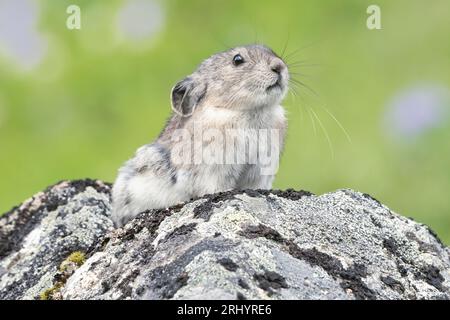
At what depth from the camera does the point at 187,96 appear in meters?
10.4

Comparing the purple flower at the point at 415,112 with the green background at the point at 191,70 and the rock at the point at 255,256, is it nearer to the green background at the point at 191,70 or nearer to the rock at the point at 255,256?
the green background at the point at 191,70

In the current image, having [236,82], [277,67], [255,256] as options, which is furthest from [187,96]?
[255,256]

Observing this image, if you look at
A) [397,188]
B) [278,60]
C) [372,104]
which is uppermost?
[278,60]

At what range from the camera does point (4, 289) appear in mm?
8320

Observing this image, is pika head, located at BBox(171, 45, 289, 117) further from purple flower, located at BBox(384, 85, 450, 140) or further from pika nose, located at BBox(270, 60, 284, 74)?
purple flower, located at BBox(384, 85, 450, 140)

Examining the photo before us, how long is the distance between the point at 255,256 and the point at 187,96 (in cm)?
400

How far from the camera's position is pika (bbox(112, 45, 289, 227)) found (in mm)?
9492

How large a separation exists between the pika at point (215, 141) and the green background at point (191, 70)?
443 cm

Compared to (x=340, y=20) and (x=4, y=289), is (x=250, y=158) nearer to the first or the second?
(x=4, y=289)

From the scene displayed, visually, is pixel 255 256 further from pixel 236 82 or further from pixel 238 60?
pixel 238 60

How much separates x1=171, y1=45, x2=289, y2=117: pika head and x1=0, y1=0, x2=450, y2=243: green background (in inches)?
166

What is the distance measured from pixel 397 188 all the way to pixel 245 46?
18.0 feet

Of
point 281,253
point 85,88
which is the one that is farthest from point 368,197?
point 85,88

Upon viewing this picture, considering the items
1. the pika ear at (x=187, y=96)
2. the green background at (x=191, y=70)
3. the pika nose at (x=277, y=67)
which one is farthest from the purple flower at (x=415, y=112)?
the pika nose at (x=277, y=67)
